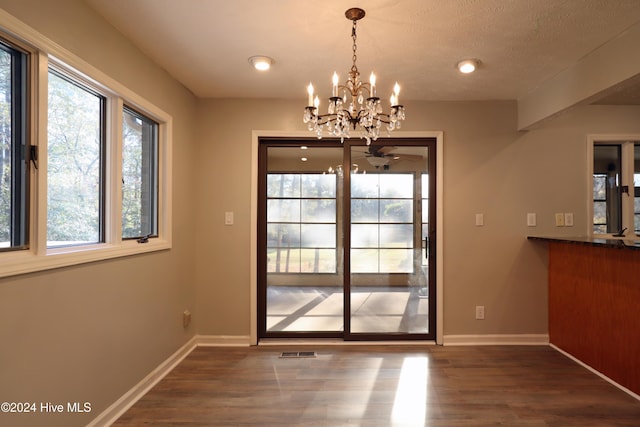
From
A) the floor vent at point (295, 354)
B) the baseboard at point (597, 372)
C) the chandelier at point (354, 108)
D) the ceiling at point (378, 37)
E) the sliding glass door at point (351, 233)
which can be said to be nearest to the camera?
the chandelier at point (354, 108)

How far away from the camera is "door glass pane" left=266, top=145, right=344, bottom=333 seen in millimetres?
3447

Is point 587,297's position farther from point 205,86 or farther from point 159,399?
point 205,86

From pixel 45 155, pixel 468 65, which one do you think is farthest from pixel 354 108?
pixel 45 155

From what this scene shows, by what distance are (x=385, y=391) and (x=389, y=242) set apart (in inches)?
56.8

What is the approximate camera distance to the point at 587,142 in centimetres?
329

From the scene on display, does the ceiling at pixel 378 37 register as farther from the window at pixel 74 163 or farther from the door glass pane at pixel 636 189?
the door glass pane at pixel 636 189

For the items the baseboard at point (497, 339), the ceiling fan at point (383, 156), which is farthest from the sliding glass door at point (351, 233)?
the baseboard at point (497, 339)

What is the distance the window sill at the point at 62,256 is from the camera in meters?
1.42

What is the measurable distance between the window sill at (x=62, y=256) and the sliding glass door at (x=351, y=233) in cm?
136

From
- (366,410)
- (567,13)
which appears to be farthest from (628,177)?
(366,410)

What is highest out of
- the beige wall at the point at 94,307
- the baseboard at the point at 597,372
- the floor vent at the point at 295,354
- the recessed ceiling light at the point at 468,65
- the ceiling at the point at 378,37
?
the ceiling at the point at 378,37

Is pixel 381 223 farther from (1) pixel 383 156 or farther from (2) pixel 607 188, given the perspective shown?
(2) pixel 607 188

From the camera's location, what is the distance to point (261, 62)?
2.49m

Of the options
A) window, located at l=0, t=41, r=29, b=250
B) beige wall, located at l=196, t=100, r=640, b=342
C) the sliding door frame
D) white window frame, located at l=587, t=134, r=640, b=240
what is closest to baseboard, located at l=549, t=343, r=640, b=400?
beige wall, located at l=196, t=100, r=640, b=342
